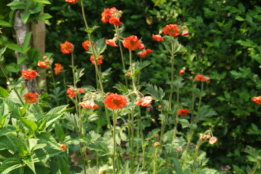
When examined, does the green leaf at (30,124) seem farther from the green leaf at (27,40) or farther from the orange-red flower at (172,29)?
the green leaf at (27,40)

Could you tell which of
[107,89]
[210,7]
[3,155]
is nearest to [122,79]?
[107,89]

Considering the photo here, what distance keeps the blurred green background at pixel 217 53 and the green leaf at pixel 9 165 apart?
165cm

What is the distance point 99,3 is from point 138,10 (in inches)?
19.2

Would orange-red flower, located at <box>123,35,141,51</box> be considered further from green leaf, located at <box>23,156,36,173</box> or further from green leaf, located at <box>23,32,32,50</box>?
green leaf, located at <box>23,32,32,50</box>

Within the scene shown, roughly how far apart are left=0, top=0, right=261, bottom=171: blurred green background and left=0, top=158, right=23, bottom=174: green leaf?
1651 millimetres

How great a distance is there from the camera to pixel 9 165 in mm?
1244

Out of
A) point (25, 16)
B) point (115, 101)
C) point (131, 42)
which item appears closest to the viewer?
point (115, 101)

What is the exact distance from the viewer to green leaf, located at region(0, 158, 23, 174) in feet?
3.95

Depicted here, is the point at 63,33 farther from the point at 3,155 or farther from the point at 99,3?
the point at 3,155

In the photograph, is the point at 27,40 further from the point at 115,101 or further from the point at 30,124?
the point at 115,101

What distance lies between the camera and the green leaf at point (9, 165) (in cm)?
120

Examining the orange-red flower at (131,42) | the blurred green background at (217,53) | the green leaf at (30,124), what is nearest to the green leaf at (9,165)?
the green leaf at (30,124)

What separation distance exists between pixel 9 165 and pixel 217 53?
75.2 inches

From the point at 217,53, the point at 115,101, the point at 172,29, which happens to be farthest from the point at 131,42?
the point at 217,53
